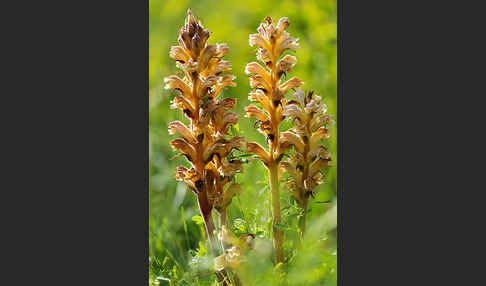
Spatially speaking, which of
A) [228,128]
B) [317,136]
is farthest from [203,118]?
[317,136]

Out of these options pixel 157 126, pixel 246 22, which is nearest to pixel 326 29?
pixel 246 22

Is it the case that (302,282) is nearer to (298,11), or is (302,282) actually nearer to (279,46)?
(279,46)

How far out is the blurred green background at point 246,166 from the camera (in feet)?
5.87

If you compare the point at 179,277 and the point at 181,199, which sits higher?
the point at 181,199

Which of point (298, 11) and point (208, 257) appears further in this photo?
point (298, 11)

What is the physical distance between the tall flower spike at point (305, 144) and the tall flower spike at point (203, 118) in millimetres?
165

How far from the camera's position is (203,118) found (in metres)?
1.62

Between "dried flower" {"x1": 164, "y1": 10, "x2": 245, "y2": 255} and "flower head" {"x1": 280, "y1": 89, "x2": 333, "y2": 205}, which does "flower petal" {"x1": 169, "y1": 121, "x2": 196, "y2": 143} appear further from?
"flower head" {"x1": 280, "y1": 89, "x2": 333, "y2": 205}

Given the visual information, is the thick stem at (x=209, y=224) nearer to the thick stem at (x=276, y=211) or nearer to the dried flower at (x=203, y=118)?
the dried flower at (x=203, y=118)

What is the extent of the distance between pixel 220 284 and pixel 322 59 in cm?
154

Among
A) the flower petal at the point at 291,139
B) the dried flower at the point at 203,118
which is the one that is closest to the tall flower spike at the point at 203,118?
the dried flower at the point at 203,118

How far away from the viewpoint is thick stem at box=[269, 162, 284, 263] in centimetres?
175

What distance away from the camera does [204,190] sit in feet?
5.46

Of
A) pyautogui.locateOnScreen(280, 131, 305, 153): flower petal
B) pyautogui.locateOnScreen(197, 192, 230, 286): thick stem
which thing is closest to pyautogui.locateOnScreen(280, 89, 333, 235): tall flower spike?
pyautogui.locateOnScreen(280, 131, 305, 153): flower petal
